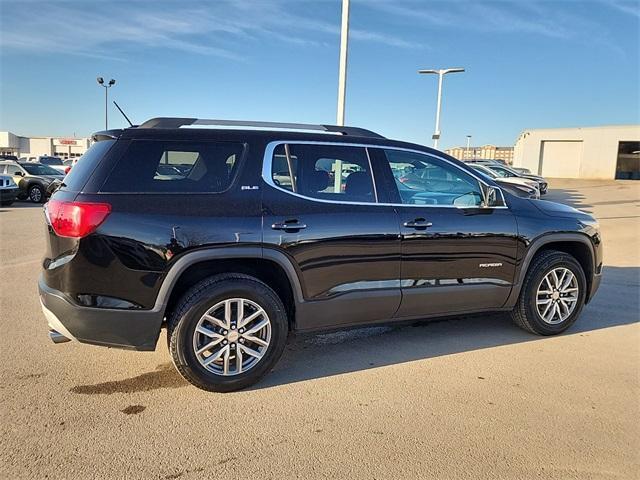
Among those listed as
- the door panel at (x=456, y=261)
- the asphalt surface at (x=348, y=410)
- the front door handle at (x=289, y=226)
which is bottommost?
the asphalt surface at (x=348, y=410)

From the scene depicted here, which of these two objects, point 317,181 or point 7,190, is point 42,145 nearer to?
point 7,190

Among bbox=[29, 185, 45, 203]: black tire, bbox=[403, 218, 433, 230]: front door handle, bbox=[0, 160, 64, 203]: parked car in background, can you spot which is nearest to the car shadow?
bbox=[403, 218, 433, 230]: front door handle

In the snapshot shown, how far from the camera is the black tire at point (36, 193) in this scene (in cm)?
1822

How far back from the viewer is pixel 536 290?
4.46m

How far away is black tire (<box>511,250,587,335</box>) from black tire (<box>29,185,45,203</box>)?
18.7m

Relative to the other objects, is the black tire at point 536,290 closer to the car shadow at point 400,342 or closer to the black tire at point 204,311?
the car shadow at point 400,342

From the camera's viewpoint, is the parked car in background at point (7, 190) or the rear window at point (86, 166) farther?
the parked car in background at point (7, 190)

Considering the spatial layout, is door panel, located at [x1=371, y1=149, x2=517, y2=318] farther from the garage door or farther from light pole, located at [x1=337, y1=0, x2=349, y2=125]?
the garage door

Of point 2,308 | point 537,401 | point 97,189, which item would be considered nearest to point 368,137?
point 97,189

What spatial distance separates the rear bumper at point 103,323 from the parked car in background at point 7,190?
1542 cm

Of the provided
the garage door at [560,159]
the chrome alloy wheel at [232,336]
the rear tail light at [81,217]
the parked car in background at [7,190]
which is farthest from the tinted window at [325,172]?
the garage door at [560,159]

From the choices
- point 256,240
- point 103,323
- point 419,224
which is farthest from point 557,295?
point 103,323

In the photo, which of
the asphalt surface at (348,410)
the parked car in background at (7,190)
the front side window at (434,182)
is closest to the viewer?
the asphalt surface at (348,410)

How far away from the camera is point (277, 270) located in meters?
3.54
